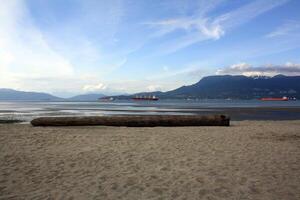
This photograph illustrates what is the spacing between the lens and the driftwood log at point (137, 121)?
17.4 metres

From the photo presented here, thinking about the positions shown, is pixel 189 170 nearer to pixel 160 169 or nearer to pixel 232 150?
pixel 160 169

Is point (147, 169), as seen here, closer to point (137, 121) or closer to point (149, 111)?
point (137, 121)

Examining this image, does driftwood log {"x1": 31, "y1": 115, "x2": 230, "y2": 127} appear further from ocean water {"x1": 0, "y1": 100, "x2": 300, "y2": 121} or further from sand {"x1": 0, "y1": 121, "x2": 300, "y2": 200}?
ocean water {"x1": 0, "y1": 100, "x2": 300, "y2": 121}

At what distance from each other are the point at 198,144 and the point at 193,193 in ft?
18.0

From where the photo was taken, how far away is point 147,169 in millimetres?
7387

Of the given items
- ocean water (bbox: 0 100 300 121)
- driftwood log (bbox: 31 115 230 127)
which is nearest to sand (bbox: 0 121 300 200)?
driftwood log (bbox: 31 115 230 127)

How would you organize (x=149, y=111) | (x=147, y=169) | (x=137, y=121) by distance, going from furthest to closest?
1. (x=149, y=111)
2. (x=137, y=121)
3. (x=147, y=169)

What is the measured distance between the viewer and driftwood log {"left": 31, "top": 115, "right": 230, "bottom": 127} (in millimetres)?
17375

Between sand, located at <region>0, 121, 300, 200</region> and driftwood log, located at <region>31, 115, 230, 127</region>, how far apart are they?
5.89 meters

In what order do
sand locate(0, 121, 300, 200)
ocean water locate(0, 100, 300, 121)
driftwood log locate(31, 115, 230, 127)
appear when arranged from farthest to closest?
ocean water locate(0, 100, 300, 121) → driftwood log locate(31, 115, 230, 127) → sand locate(0, 121, 300, 200)

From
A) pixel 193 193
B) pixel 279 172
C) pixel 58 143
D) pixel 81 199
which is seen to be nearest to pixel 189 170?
pixel 193 193

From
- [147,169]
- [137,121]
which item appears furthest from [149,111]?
[147,169]

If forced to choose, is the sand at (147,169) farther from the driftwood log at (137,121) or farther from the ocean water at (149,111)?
the ocean water at (149,111)

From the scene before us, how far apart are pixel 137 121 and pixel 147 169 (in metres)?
10.5
